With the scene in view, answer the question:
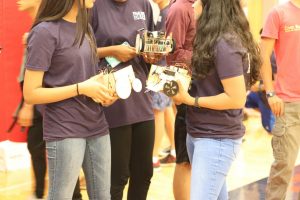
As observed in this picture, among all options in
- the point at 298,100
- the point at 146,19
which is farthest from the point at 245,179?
the point at 146,19

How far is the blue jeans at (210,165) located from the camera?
2049 millimetres

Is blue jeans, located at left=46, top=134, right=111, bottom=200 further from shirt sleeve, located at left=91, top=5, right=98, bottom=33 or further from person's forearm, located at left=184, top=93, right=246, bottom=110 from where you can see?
shirt sleeve, located at left=91, top=5, right=98, bottom=33

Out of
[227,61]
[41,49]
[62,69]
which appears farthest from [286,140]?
[41,49]

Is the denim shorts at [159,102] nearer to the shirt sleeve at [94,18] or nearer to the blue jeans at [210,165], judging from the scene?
the shirt sleeve at [94,18]

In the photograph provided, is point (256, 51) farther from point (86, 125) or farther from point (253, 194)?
point (253, 194)

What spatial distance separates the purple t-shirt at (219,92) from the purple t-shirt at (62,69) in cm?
45

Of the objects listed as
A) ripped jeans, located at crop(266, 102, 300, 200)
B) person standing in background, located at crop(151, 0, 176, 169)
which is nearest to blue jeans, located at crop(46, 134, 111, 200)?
ripped jeans, located at crop(266, 102, 300, 200)

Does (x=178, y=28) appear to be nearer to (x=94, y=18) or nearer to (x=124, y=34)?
(x=124, y=34)

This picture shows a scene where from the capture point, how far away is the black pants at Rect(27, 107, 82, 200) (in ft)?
10.6

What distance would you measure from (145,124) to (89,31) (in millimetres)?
696

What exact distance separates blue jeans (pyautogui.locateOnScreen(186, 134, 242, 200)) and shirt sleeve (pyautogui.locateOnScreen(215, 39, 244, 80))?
0.30 m

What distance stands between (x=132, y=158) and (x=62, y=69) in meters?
0.87

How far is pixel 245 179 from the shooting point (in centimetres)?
406

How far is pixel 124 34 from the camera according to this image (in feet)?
8.16
